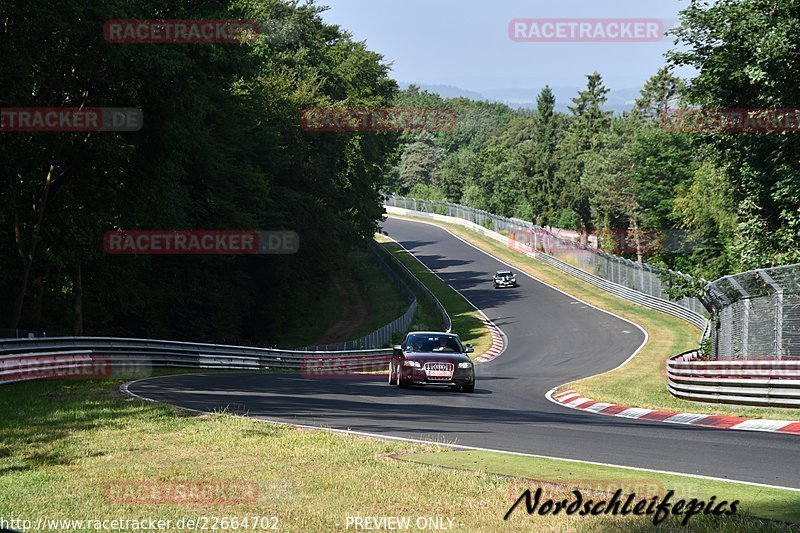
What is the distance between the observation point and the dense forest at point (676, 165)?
3033cm

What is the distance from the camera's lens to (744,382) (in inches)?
806

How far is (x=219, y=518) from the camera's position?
26.1 ft

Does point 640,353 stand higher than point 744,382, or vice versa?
point 744,382

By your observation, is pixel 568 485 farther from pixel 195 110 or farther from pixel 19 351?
pixel 195 110

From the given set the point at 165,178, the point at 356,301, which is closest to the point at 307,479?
the point at 165,178

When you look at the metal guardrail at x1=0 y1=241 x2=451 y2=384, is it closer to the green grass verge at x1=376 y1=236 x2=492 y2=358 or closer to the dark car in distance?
the green grass verge at x1=376 y1=236 x2=492 y2=358

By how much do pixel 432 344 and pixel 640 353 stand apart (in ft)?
→ 88.4

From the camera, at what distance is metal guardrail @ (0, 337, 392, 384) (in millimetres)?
24047

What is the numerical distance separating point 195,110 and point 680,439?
853 inches
